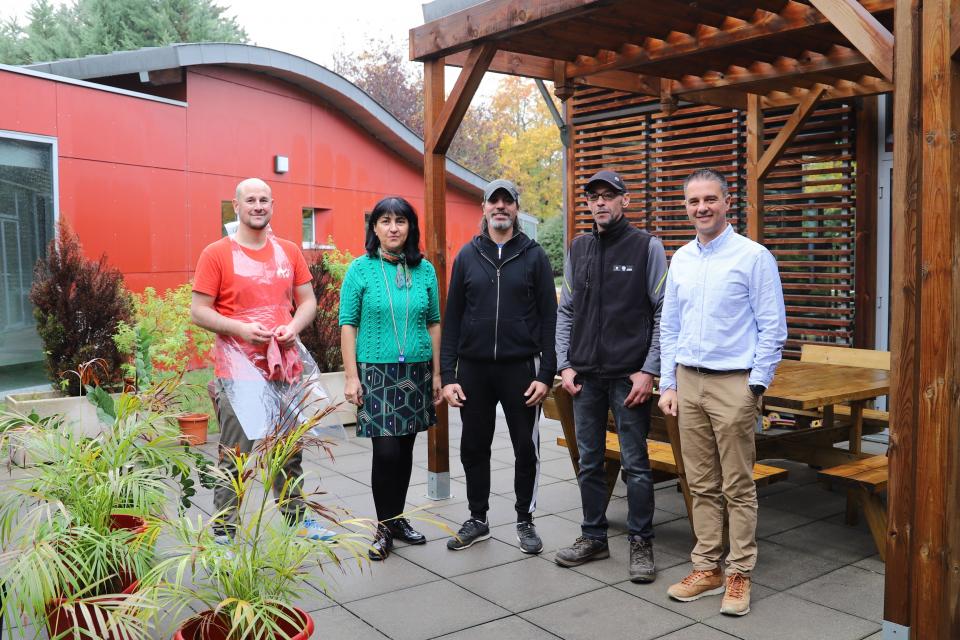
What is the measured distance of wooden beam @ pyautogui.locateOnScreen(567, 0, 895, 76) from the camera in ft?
15.9

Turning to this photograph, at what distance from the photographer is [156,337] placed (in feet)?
24.2

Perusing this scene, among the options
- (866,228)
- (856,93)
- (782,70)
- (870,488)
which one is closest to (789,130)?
(856,93)

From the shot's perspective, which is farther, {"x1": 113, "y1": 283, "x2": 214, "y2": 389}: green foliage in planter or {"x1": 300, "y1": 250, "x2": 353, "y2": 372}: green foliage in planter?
{"x1": 300, "y1": 250, "x2": 353, "y2": 372}: green foliage in planter

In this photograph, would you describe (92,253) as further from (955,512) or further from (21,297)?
(955,512)

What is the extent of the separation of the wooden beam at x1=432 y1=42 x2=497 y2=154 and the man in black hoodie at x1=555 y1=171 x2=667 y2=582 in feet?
4.31

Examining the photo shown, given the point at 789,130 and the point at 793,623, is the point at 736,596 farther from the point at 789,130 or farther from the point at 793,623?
the point at 789,130

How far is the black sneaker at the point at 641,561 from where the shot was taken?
13.1 feet

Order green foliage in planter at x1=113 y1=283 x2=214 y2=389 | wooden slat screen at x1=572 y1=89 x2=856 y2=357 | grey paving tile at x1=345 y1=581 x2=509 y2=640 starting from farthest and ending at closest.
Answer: wooden slat screen at x1=572 y1=89 x2=856 y2=357 < green foliage in planter at x1=113 y1=283 x2=214 y2=389 < grey paving tile at x1=345 y1=581 x2=509 y2=640

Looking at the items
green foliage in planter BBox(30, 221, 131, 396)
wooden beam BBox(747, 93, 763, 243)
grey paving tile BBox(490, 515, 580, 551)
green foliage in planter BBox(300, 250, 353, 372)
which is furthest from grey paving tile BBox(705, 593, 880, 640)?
green foliage in planter BBox(300, 250, 353, 372)

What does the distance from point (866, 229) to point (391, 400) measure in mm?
4893

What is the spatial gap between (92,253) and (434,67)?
6103 millimetres

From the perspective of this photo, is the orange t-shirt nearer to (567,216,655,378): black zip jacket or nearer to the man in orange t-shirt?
the man in orange t-shirt

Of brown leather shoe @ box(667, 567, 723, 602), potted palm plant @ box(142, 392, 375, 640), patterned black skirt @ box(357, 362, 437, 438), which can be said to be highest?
patterned black skirt @ box(357, 362, 437, 438)

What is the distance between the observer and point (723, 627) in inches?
138
